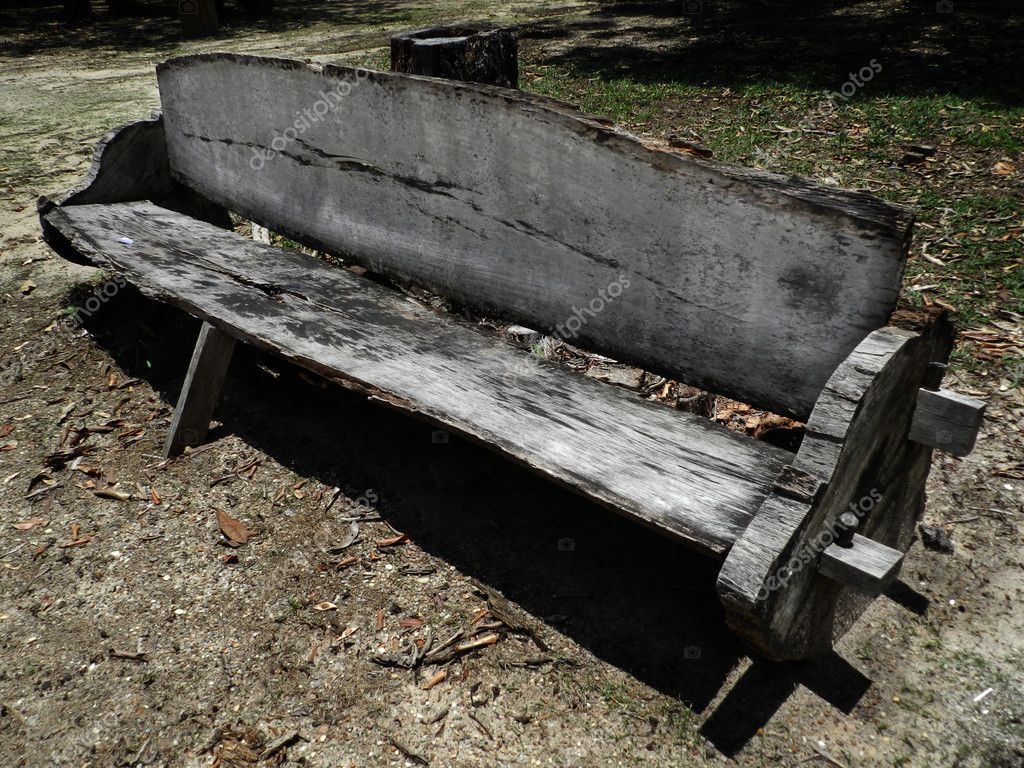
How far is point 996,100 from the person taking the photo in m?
6.14

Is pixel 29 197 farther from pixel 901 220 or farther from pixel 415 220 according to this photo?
pixel 901 220

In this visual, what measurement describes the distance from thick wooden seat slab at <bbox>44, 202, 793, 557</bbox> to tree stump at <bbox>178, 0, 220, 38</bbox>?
8.55 m

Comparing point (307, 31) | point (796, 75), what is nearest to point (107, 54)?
point (307, 31)

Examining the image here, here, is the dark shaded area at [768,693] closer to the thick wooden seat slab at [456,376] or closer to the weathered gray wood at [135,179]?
the thick wooden seat slab at [456,376]

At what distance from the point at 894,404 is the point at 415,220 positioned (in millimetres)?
2022

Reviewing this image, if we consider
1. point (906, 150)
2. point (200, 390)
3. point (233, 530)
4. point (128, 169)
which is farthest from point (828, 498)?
point (906, 150)

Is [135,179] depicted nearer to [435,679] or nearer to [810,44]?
[435,679]

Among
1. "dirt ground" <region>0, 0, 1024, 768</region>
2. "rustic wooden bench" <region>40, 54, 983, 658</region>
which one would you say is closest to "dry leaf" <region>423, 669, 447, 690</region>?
"dirt ground" <region>0, 0, 1024, 768</region>

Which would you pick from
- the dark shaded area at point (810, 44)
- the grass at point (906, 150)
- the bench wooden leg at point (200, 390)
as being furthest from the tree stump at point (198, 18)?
the bench wooden leg at point (200, 390)

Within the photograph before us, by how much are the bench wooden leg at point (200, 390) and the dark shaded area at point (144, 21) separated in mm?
7867

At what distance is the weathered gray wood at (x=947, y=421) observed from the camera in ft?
7.32

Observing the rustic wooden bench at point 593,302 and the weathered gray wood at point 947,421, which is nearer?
the rustic wooden bench at point 593,302

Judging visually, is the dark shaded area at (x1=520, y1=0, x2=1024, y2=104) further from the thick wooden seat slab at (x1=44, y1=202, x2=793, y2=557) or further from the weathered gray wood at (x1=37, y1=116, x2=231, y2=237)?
the thick wooden seat slab at (x1=44, y1=202, x2=793, y2=557)

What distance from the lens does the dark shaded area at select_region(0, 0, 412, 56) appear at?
37.6 feet
